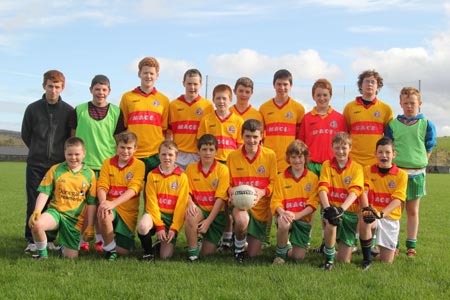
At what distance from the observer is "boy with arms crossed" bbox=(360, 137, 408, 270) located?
4828 millimetres

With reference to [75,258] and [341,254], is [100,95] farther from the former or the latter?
[341,254]

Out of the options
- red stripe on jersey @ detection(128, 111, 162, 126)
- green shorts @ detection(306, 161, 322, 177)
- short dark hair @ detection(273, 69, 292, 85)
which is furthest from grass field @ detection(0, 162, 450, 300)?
short dark hair @ detection(273, 69, 292, 85)

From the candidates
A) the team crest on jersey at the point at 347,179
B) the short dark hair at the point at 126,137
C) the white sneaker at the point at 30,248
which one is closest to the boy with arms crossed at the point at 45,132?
the white sneaker at the point at 30,248

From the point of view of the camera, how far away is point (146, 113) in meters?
5.69

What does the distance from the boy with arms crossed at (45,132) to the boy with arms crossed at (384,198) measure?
3.50 m

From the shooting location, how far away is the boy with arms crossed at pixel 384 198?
15.8 ft

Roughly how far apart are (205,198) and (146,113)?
1303 millimetres

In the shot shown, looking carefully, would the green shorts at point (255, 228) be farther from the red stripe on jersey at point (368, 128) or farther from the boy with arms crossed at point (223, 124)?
the red stripe on jersey at point (368, 128)

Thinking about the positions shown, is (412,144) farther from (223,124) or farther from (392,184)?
(223,124)

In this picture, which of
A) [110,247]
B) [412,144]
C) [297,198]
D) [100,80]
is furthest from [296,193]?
[100,80]

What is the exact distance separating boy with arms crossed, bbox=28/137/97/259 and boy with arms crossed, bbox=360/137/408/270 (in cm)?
288

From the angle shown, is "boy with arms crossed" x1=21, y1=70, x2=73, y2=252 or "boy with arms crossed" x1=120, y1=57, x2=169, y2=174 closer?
"boy with arms crossed" x1=21, y1=70, x2=73, y2=252

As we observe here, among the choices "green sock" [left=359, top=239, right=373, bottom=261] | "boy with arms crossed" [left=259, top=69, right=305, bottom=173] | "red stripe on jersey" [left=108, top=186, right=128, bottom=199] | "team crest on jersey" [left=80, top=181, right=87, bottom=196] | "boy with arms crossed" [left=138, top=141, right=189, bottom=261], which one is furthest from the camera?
"boy with arms crossed" [left=259, top=69, right=305, bottom=173]

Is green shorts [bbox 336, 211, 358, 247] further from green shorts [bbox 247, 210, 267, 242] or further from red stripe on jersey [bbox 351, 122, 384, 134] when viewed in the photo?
red stripe on jersey [bbox 351, 122, 384, 134]
